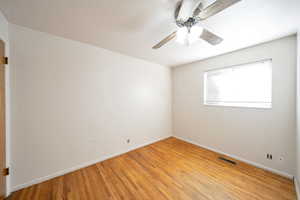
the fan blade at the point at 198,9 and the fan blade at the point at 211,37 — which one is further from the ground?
the fan blade at the point at 198,9

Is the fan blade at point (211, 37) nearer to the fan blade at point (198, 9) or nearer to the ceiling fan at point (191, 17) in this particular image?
the ceiling fan at point (191, 17)

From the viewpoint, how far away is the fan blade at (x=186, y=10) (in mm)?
1009

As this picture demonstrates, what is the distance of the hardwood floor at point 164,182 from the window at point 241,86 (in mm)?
1255

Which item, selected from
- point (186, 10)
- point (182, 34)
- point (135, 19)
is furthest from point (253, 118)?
point (135, 19)

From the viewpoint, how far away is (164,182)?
167 cm

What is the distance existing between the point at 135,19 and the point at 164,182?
2.35 m

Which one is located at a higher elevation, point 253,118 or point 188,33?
point 188,33

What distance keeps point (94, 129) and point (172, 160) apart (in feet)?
5.63

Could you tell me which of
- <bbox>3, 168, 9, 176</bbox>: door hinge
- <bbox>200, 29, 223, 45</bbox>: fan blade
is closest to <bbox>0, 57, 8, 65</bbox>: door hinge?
<bbox>3, 168, 9, 176</bbox>: door hinge

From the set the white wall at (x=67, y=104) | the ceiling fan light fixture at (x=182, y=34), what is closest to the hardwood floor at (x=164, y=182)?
the white wall at (x=67, y=104)

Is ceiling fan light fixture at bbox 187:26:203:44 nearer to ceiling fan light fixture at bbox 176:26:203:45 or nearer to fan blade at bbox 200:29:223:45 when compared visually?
ceiling fan light fixture at bbox 176:26:203:45

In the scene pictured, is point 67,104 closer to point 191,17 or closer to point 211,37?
point 191,17

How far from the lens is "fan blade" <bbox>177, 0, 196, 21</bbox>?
1.01 metres

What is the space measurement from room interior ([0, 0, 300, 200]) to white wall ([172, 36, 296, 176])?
0.7 inches
